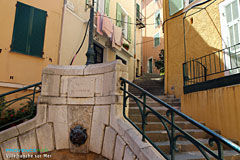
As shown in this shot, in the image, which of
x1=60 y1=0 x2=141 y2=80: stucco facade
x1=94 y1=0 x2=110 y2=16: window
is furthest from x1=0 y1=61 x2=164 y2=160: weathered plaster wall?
x1=94 y1=0 x2=110 y2=16: window

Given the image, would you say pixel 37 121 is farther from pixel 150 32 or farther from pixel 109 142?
pixel 150 32

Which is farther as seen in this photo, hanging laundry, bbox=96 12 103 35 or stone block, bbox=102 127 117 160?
hanging laundry, bbox=96 12 103 35

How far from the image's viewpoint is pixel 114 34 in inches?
368

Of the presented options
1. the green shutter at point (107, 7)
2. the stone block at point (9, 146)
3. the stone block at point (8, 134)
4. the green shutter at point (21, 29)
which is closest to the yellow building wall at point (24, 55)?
the green shutter at point (21, 29)

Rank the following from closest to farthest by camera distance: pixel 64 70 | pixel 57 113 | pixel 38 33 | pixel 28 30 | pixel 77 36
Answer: pixel 57 113 → pixel 64 70 → pixel 28 30 → pixel 38 33 → pixel 77 36

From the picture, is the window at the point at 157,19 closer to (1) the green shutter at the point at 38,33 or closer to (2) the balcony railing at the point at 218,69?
(2) the balcony railing at the point at 218,69

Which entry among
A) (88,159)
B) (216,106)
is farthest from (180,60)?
(88,159)

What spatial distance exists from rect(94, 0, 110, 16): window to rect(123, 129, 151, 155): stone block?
6.96 meters

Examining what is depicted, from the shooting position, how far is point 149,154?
2.27 metres

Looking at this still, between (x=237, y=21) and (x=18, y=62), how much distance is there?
6.37 meters

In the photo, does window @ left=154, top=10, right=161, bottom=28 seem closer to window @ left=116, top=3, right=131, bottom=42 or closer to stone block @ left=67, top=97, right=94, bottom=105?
window @ left=116, top=3, right=131, bottom=42

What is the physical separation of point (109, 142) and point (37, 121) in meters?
1.49

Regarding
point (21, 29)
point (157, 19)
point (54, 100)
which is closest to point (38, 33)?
point (21, 29)

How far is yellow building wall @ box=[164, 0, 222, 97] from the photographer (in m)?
5.50
